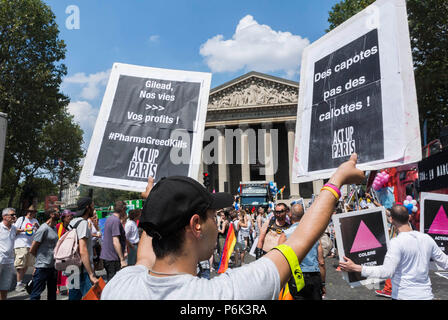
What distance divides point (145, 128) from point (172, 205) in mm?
2471

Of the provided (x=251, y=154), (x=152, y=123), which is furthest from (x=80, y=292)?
(x=251, y=154)

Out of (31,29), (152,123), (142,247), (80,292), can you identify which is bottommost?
(80,292)

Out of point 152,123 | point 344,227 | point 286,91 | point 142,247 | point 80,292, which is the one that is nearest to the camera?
point 142,247

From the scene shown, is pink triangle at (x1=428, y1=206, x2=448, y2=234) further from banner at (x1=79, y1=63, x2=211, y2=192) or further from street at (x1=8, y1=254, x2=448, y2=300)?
street at (x1=8, y1=254, x2=448, y2=300)

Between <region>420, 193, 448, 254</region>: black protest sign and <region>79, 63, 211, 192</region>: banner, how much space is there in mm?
2039

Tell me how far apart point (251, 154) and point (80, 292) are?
130 feet

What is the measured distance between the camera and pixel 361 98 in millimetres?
2471

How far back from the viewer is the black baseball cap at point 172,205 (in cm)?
116

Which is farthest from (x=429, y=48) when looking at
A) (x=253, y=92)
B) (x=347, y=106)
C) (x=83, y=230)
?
(x=253, y=92)

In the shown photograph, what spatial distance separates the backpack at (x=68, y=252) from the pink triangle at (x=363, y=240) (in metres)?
→ 3.60

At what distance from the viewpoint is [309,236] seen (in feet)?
4.12

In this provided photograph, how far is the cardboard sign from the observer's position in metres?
2.63

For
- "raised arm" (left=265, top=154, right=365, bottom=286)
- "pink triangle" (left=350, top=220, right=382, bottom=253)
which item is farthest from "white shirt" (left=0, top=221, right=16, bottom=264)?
"raised arm" (left=265, top=154, right=365, bottom=286)
